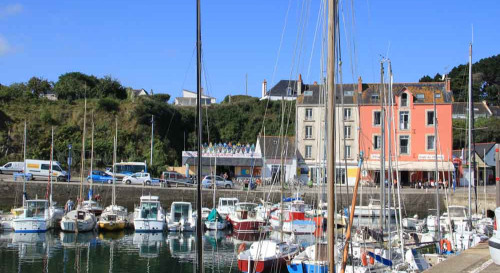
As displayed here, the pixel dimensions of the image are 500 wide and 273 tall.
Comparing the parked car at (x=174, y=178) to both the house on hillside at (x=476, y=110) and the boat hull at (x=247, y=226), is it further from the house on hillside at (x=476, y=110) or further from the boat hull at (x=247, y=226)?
the house on hillside at (x=476, y=110)

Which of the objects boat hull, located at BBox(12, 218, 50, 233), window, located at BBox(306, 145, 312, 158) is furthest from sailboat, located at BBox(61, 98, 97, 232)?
window, located at BBox(306, 145, 312, 158)

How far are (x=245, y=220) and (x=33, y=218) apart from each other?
46.9 feet

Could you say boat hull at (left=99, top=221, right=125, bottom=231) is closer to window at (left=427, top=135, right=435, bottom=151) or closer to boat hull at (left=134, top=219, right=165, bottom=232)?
boat hull at (left=134, top=219, right=165, bottom=232)

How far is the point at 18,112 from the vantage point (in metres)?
70.2

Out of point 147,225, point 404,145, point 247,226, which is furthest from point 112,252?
point 404,145

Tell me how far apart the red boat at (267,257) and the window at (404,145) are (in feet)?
125

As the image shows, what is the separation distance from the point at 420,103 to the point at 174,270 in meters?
40.4

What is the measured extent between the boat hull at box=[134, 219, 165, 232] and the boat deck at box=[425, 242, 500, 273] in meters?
26.6

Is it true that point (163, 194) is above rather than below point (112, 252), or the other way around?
above

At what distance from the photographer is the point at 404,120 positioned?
58.4 m

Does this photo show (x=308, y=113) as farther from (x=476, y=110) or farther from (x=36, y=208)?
(x=476, y=110)

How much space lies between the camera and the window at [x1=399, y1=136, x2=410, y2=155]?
5831cm

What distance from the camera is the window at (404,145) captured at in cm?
5831

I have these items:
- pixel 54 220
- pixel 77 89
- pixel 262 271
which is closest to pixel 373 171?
pixel 54 220
